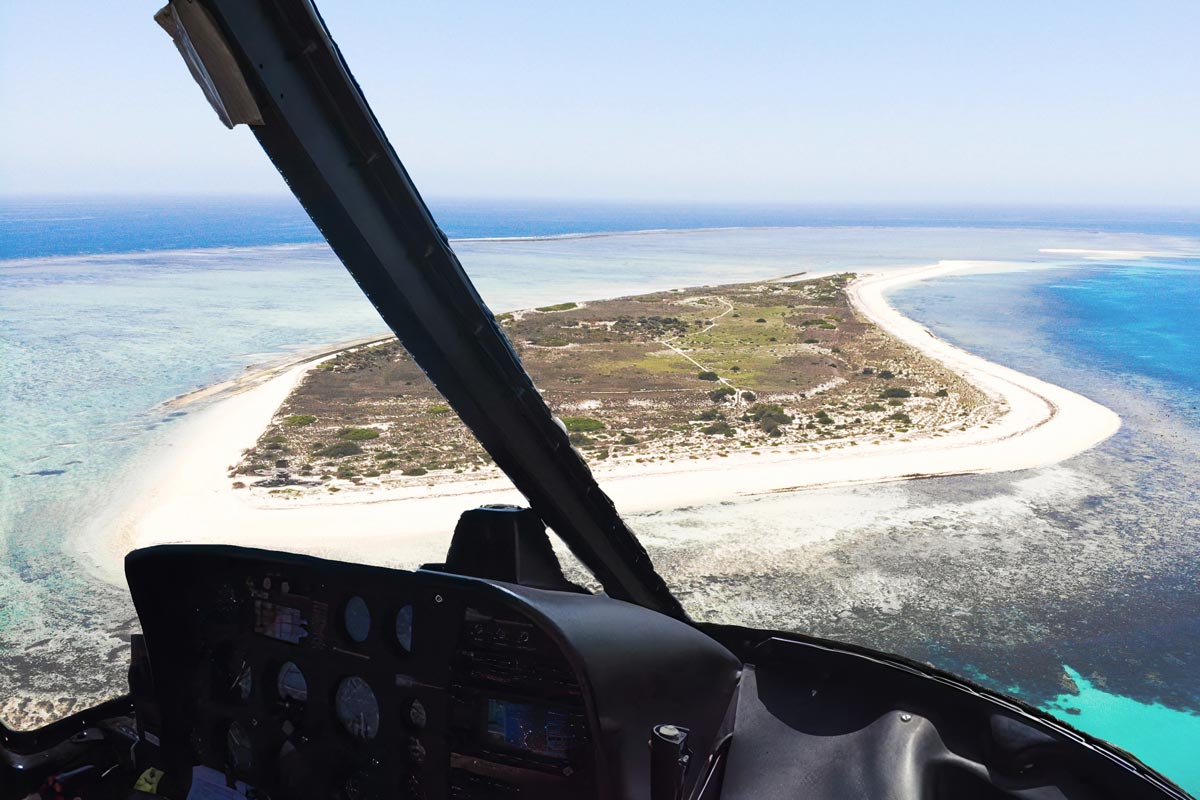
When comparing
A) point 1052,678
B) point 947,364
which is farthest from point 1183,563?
point 947,364

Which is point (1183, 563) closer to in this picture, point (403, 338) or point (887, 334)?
point (403, 338)

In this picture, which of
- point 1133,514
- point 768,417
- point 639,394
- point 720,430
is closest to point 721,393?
point 639,394

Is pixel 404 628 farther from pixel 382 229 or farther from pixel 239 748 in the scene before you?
pixel 382 229

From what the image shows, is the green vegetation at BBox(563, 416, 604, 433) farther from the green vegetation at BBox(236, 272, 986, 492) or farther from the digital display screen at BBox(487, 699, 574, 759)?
the digital display screen at BBox(487, 699, 574, 759)

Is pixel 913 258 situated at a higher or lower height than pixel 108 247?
lower

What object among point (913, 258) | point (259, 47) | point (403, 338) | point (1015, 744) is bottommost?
point (913, 258)

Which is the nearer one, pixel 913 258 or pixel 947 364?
pixel 947 364

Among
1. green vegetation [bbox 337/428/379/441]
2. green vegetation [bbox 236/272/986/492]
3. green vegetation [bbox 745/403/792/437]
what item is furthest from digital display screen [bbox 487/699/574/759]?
green vegetation [bbox 745/403/792/437]
